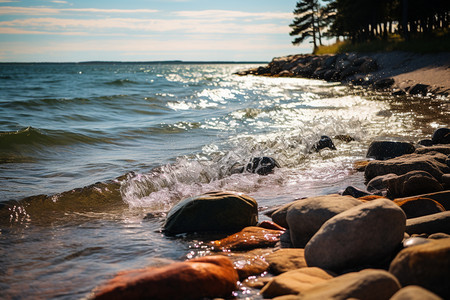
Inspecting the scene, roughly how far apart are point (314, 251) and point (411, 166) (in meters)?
2.96

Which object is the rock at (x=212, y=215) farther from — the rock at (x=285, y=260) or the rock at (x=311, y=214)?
the rock at (x=285, y=260)

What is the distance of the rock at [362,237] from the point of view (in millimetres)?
2848

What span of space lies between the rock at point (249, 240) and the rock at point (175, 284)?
0.85 m

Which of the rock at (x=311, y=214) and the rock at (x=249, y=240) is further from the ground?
the rock at (x=311, y=214)

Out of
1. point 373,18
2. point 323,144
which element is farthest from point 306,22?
point 323,144

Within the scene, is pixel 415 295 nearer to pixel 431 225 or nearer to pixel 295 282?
pixel 295 282

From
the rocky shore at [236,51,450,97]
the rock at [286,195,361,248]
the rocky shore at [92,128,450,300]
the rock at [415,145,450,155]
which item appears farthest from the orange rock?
the rocky shore at [236,51,450,97]

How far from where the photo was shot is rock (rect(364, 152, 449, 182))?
16.8 ft

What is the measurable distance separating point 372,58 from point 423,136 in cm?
2228

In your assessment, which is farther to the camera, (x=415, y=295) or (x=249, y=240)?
(x=249, y=240)

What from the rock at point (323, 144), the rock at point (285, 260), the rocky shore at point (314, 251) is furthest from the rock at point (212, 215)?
the rock at point (323, 144)

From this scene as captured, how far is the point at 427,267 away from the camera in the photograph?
2.25 metres

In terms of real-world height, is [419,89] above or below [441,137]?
above

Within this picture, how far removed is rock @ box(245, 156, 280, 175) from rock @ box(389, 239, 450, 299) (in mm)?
4362
